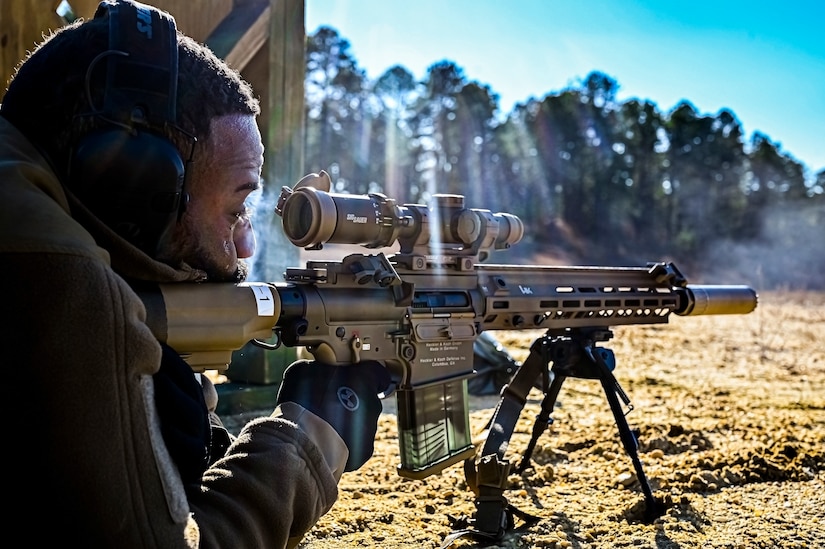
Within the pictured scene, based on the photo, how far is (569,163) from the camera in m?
39.8

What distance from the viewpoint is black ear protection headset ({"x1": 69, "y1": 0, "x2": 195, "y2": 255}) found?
1.63m

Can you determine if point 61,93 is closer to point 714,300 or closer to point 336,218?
point 336,218

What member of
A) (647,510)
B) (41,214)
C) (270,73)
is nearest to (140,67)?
(41,214)

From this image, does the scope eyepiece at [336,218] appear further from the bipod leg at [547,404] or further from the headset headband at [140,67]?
the bipod leg at [547,404]

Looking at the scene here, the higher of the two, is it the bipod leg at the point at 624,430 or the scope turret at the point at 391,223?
the scope turret at the point at 391,223

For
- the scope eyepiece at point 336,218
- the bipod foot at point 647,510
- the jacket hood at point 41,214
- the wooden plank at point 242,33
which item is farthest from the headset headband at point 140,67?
the wooden plank at point 242,33

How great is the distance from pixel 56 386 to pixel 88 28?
2.92ft

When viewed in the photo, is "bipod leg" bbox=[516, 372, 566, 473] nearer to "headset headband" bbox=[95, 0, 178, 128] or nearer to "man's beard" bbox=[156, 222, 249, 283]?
"man's beard" bbox=[156, 222, 249, 283]

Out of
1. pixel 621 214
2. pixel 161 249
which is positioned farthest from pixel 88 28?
pixel 621 214

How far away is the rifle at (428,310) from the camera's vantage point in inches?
98.7

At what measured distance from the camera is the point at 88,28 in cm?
172

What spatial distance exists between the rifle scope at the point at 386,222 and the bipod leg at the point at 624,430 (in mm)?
964

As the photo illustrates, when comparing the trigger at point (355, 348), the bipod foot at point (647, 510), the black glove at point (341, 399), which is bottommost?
the bipod foot at point (647, 510)

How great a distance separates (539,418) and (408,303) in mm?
1510
